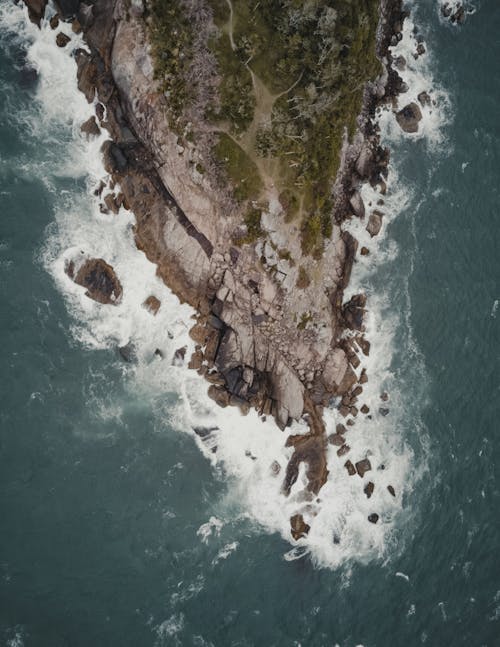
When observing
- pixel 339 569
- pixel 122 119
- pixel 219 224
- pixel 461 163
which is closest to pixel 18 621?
pixel 339 569

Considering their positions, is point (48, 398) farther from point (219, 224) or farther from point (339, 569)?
point (339, 569)

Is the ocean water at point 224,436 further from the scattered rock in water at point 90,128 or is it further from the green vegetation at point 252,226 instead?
the green vegetation at point 252,226

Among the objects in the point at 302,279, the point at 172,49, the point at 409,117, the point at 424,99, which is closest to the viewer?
the point at 172,49

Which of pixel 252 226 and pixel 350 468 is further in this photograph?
pixel 350 468

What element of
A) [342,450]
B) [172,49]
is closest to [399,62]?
[172,49]

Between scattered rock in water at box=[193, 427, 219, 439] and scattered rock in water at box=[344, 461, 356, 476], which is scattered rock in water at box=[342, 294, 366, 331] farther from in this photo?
scattered rock in water at box=[193, 427, 219, 439]

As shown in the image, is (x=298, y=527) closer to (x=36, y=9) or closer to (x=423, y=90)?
(x=423, y=90)
